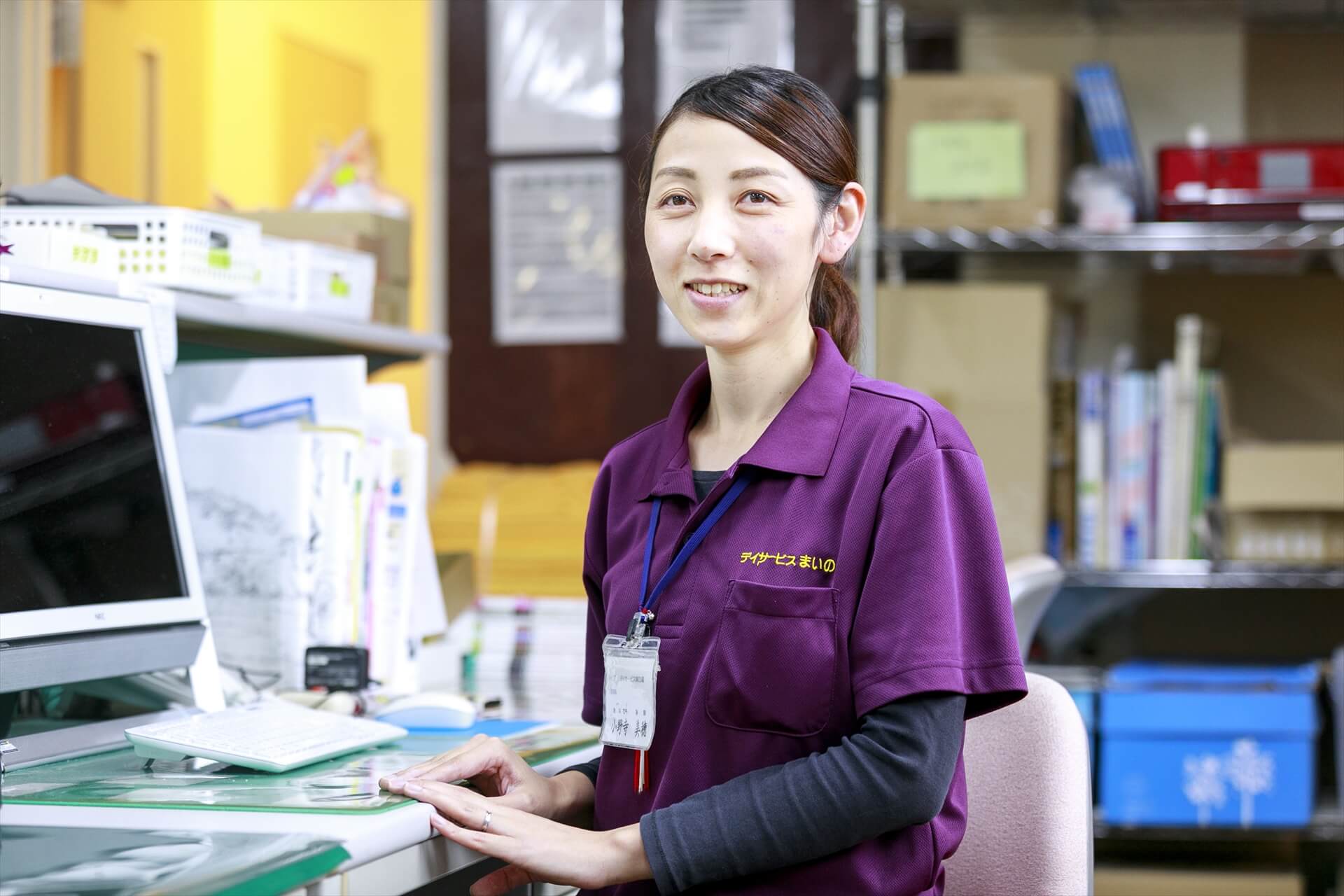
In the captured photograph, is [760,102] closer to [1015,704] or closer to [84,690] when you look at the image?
[1015,704]

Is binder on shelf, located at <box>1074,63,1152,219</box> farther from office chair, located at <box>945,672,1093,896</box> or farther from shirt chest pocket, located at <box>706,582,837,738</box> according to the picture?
shirt chest pocket, located at <box>706,582,837,738</box>

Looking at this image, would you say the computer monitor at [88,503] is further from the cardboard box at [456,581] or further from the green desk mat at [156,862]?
the cardboard box at [456,581]

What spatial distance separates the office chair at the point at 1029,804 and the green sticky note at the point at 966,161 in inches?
58.8

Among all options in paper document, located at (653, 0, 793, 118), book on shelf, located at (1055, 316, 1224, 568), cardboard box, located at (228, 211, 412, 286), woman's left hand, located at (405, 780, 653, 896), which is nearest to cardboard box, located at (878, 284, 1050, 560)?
book on shelf, located at (1055, 316, 1224, 568)

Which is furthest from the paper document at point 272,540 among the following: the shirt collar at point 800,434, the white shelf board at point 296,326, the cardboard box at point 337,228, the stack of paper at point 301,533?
the shirt collar at point 800,434

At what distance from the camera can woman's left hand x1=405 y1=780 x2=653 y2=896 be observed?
984mm

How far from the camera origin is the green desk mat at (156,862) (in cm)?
80

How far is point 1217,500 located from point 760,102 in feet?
5.63

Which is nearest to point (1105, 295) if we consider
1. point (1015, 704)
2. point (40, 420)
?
point (1015, 704)

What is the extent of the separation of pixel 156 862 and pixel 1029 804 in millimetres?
690

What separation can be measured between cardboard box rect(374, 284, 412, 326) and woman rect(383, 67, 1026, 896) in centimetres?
90

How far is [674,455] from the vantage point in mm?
1186

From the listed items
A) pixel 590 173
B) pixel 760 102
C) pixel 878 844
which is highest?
pixel 590 173

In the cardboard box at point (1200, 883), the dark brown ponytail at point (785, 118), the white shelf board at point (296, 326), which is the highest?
the dark brown ponytail at point (785, 118)
